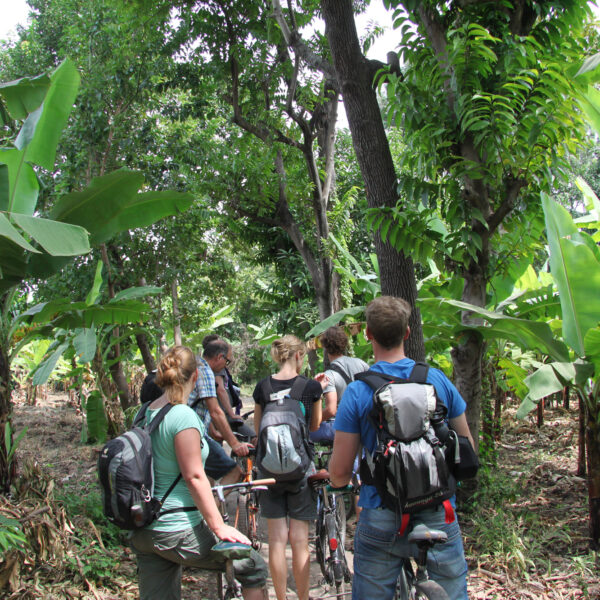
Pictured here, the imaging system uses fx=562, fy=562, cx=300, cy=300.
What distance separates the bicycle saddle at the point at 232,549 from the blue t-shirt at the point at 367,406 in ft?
1.94

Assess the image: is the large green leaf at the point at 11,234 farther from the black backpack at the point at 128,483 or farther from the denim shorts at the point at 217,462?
the denim shorts at the point at 217,462

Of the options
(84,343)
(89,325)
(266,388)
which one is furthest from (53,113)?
(84,343)

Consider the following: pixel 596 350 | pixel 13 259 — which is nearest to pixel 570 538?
pixel 596 350

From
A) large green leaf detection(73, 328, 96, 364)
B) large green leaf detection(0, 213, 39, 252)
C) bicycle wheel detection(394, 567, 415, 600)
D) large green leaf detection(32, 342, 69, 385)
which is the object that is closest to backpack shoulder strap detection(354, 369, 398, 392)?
bicycle wheel detection(394, 567, 415, 600)

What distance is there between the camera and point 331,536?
447 centimetres

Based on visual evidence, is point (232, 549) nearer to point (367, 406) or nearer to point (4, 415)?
point (367, 406)

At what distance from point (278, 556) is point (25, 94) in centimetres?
383

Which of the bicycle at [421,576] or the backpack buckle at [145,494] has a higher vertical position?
the backpack buckle at [145,494]

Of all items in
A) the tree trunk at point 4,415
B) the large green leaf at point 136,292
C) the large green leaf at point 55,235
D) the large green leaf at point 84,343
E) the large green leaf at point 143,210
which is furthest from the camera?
the large green leaf at point 84,343

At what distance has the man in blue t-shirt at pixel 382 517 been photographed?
262 centimetres

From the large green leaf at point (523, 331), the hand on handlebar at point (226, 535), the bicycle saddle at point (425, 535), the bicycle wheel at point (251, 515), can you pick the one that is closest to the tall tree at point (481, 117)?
the large green leaf at point (523, 331)

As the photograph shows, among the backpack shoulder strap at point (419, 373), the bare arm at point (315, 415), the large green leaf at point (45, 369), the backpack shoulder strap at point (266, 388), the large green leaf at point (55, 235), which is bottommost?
the bare arm at point (315, 415)

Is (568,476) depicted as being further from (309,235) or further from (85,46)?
(85,46)

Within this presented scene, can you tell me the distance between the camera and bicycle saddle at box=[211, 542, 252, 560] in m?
2.66
